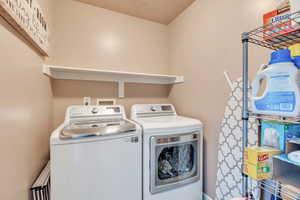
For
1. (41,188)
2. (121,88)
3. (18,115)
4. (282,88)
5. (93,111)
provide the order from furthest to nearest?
(121,88)
(93,111)
(41,188)
(18,115)
(282,88)

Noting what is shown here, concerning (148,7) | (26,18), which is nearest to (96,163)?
(26,18)

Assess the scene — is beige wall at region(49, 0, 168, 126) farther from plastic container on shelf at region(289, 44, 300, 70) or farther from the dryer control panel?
plastic container on shelf at region(289, 44, 300, 70)

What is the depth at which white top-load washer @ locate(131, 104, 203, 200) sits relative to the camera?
126 centimetres

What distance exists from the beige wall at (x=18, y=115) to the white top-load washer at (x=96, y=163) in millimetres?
165

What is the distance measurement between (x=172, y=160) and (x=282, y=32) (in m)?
1.29

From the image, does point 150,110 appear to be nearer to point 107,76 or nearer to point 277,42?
point 107,76

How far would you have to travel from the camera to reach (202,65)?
1.64 m

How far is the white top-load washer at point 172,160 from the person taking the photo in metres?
1.26

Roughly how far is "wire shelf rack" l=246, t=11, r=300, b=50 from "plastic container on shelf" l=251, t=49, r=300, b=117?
157 mm

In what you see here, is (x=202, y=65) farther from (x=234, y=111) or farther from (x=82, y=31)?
(x=82, y=31)

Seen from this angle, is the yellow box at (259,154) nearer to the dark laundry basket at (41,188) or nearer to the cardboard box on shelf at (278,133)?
the cardboard box on shelf at (278,133)

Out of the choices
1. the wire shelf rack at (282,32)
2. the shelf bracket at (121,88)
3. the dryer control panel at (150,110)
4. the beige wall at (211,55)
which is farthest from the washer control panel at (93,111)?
the wire shelf rack at (282,32)

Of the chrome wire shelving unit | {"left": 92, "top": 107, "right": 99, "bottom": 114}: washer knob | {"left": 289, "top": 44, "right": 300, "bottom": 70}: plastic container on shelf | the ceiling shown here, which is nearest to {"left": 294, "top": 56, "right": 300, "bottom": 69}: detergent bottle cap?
{"left": 289, "top": 44, "right": 300, "bottom": 70}: plastic container on shelf

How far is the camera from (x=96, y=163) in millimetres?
1068
